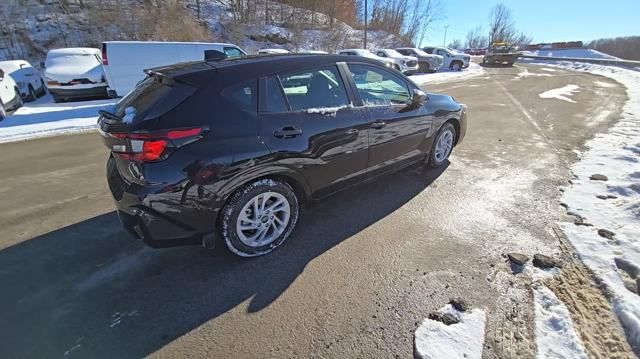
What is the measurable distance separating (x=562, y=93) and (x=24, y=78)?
19.6 metres

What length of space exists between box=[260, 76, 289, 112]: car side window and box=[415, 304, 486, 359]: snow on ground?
6.70 feet

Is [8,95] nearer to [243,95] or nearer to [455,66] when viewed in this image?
[243,95]

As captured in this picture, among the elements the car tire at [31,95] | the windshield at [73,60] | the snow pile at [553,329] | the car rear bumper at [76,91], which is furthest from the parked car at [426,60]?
the snow pile at [553,329]

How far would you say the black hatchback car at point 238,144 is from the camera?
2.42 metres

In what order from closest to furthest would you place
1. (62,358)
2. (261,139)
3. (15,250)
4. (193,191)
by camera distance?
(62,358)
(193,191)
(261,139)
(15,250)

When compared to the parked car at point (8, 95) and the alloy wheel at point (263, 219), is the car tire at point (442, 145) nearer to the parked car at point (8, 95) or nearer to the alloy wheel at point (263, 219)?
the alloy wheel at point (263, 219)

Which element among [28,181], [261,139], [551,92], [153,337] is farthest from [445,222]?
[551,92]

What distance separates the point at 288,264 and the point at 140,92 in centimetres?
201

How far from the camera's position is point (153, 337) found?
7.04 ft

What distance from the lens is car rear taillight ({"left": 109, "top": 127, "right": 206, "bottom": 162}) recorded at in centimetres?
234

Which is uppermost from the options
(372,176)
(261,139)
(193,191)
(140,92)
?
(140,92)

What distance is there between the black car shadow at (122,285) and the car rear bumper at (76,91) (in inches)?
380

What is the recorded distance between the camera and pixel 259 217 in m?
2.90

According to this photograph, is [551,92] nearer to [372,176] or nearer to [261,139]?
[372,176]
